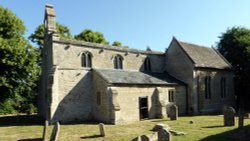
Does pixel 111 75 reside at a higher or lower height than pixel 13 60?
lower

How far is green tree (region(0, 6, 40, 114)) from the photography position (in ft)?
94.9

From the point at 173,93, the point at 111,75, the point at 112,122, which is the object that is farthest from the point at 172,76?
the point at 112,122

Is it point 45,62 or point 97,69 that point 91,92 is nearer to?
point 97,69

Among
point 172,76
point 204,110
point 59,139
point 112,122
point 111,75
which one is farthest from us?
point 172,76

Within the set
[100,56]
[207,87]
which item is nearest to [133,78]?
[100,56]

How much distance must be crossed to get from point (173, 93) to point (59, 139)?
17.6 metres

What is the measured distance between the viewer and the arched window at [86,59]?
93.1 ft

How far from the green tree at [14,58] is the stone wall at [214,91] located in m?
20.6

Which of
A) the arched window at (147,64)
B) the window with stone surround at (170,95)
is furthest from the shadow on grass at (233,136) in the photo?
the arched window at (147,64)

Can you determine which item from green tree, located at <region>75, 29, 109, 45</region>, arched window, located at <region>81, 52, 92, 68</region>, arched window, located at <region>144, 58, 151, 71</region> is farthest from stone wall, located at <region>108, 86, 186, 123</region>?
green tree, located at <region>75, 29, 109, 45</region>

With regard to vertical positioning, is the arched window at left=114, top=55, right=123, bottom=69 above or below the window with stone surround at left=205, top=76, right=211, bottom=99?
above

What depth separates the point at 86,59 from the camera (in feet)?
93.5

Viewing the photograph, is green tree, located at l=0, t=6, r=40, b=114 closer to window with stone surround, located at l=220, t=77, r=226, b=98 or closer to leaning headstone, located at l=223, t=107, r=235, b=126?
leaning headstone, located at l=223, t=107, r=235, b=126

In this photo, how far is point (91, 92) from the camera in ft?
92.0
